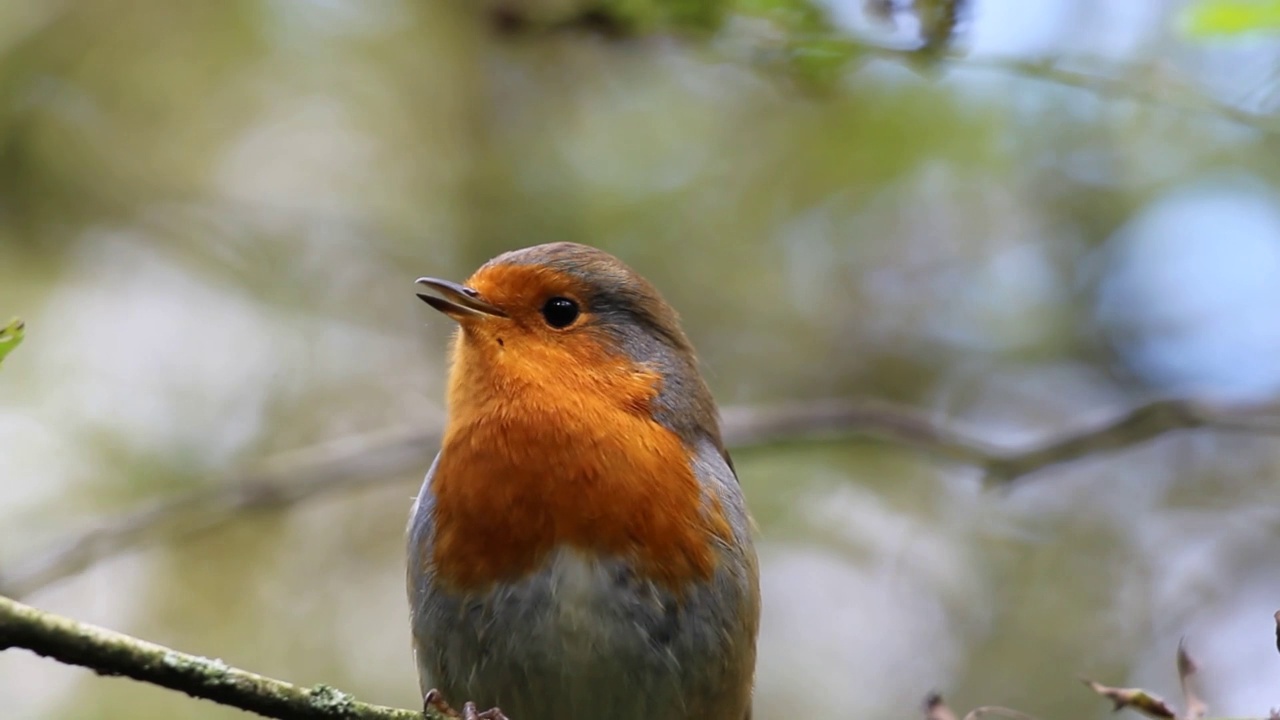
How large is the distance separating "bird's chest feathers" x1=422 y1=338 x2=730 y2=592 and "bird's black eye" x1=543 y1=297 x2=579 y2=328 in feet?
1.05

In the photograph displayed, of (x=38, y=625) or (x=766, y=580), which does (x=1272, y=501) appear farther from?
(x=38, y=625)

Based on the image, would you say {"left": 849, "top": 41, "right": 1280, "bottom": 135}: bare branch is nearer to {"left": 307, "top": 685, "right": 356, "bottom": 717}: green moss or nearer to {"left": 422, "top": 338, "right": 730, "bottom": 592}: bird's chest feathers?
{"left": 422, "top": 338, "right": 730, "bottom": 592}: bird's chest feathers

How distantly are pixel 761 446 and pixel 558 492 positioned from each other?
2051mm

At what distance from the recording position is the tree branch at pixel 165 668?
219 centimetres

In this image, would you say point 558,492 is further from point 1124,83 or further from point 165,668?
point 1124,83

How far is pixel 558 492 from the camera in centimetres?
372

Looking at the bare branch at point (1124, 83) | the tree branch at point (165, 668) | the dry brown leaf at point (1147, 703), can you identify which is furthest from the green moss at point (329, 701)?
the bare branch at point (1124, 83)

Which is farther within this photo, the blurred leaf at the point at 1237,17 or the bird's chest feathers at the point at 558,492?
the blurred leaf at the point at 1237,17

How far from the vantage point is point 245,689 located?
2.47 metres

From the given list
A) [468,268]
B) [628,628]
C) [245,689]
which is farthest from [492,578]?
[468,268]

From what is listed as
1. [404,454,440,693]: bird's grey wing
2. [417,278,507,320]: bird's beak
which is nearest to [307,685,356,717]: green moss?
[404,454,440,693]: bird's grey wing

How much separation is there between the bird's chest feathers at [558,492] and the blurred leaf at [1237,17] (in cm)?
200

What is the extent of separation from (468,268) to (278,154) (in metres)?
1.79

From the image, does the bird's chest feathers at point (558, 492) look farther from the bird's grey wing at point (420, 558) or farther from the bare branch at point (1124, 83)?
the bare branch at point (1124, 83)
